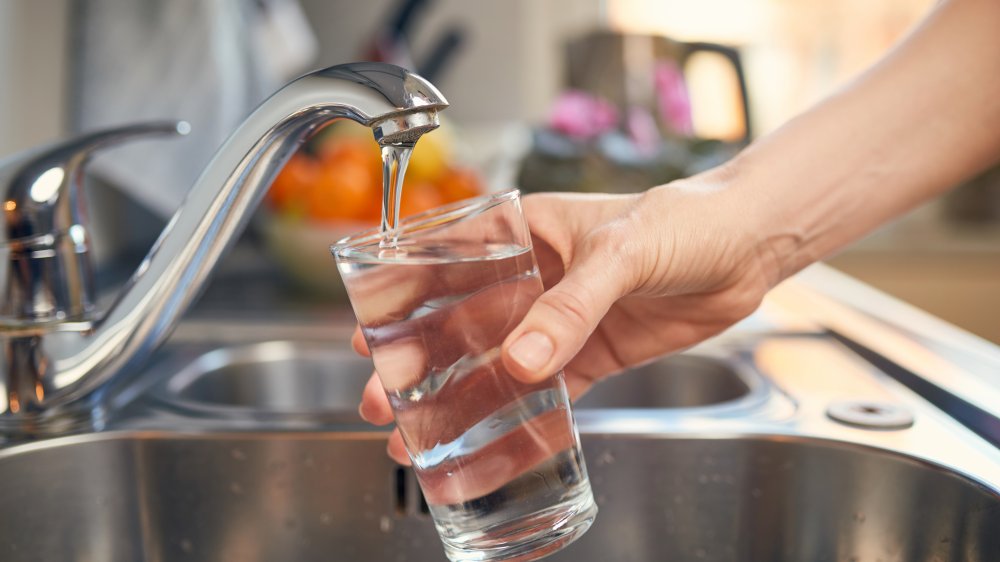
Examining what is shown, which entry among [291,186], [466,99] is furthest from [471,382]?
[466,99]

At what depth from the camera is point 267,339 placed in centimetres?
91

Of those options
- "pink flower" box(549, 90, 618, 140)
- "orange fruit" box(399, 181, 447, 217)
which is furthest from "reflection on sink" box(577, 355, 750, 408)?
"pink flower" box(549, 90, 618, 140)

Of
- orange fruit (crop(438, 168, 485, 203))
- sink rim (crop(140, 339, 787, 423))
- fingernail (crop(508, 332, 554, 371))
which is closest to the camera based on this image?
fingernail (crop(508, 332, 554, 371))

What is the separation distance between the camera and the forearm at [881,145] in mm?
628

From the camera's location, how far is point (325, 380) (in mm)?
900

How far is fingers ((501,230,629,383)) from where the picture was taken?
1.33 ft

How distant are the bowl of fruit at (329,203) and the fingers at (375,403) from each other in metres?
0.54

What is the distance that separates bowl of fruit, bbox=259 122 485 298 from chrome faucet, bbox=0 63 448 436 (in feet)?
1.50

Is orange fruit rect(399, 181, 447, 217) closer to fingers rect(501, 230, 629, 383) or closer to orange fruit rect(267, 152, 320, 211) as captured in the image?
orange fruit rect(267, 152, 320, 211)

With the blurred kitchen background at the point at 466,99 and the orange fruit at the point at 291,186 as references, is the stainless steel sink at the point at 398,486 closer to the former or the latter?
the blurred kitchen background at the point at 466,99

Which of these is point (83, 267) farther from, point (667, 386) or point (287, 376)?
point (667, 386)

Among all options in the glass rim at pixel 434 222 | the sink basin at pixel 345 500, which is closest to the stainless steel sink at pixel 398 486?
the sink basin at pixel 345 500

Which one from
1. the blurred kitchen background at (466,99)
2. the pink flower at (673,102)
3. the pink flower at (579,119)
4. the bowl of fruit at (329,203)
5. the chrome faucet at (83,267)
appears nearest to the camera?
the chrome faucet at (83,267)

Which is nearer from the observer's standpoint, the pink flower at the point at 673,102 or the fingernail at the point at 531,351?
the fingernail at the point at 531,351
